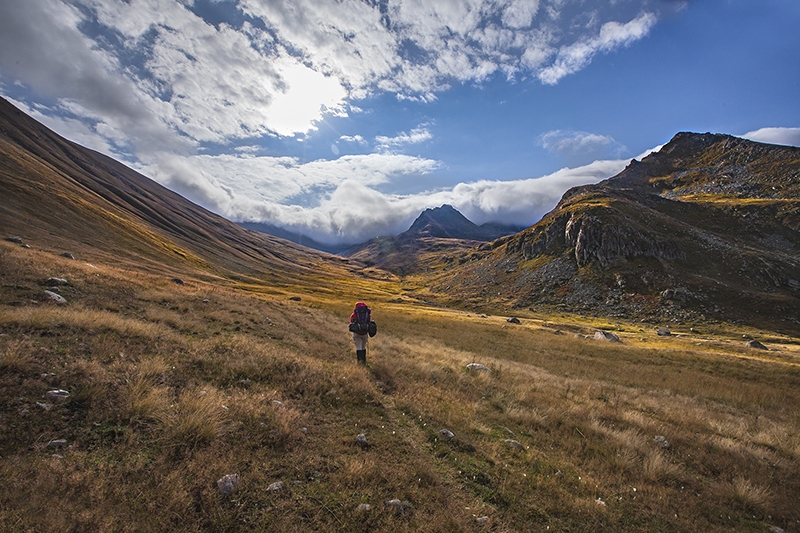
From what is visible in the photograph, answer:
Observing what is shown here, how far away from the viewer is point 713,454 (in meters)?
10.4

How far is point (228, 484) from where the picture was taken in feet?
18.8

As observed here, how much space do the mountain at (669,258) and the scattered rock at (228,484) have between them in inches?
3871

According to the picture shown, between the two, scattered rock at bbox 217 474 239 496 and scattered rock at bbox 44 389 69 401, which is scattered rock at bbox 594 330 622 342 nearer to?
scattered rock at bbox 217 474 239 496

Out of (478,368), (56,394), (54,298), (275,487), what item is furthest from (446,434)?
(54,298)

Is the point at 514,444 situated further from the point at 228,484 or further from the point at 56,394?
the point at 56,394

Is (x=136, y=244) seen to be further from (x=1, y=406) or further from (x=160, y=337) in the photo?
(x=1, y=406)

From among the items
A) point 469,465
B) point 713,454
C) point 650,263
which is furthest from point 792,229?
point 469,465

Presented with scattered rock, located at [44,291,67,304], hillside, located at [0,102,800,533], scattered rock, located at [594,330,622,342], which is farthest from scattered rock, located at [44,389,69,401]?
scattered rock, located at [594,330,622,342]

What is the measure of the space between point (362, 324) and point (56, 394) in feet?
35.1

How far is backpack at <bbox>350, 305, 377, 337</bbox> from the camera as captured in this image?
15.8 meters

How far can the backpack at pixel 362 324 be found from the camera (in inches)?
622

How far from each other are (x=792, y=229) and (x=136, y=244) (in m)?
222

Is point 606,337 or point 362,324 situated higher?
point 362,324

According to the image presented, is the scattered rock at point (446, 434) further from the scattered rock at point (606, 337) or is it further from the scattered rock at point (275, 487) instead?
the scattered rock at point (606, 337)
